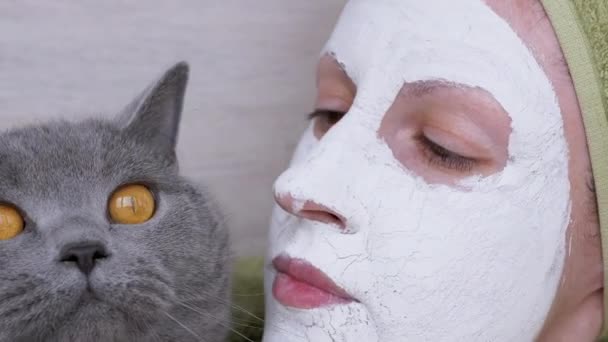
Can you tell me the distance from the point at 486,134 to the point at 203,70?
37.7 inches

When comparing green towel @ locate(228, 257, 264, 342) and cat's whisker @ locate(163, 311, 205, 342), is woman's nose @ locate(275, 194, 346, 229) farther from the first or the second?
green towel @ locate(228, 257, 264, 342)

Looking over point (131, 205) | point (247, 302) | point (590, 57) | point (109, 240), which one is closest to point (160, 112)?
point (131, 205)

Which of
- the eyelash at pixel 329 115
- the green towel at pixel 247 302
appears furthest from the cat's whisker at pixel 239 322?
the eyelash at pixel 329 115

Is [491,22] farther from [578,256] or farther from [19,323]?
[19,323]

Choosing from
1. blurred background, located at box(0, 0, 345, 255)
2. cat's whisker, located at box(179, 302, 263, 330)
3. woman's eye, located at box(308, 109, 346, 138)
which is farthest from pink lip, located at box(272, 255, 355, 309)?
blurred background, located at box(0, 0, 345, 255)

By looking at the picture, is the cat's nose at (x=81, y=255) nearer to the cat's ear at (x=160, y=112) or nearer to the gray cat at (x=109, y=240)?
the gray cat at (x=109, y=240)

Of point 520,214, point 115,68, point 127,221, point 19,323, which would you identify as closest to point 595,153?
point 520,214

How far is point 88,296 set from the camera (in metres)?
1.12

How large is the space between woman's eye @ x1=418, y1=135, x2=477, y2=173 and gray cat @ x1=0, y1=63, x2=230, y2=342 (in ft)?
1.25

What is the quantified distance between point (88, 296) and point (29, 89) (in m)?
0.83

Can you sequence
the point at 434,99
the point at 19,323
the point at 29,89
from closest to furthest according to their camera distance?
1. the point at 19,323
2. the point at 434,99
3. the point at 29,89

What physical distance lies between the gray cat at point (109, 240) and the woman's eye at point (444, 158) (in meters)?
0.38

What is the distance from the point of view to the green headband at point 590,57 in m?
1.21

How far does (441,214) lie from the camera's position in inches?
46.8
